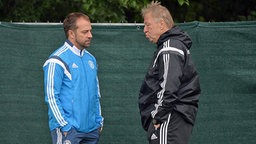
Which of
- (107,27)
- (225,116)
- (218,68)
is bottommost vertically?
→ (225,116)

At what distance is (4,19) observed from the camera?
458 inches

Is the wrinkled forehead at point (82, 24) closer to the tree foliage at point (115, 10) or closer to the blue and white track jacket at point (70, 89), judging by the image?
the blue and white track jacket at point (70, 89)

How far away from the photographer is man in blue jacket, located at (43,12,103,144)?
22.2 ft

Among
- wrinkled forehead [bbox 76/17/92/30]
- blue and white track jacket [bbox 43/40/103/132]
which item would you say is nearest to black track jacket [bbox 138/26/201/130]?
blue and white track jacket [bbox 43/40/103/132]

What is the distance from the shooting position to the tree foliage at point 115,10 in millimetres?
10163

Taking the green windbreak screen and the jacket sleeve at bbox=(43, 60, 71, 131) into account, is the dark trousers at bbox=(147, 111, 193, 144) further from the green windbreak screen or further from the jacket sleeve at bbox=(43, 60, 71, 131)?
the green windbreak screen

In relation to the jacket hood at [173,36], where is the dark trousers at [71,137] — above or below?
below

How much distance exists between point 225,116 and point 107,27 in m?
1.69

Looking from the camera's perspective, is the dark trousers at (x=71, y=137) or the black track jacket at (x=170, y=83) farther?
the dark trousers at (x=71, y=137)

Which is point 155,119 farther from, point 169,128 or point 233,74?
point 233,74

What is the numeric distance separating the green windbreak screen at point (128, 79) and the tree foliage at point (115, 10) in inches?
45.9

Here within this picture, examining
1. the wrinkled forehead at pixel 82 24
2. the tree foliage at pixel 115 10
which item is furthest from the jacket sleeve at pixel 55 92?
the tree foliage at pixel 115 10

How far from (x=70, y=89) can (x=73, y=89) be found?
0.09 feet

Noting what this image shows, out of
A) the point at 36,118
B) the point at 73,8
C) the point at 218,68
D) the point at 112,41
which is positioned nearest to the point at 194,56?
the point at 218,68
